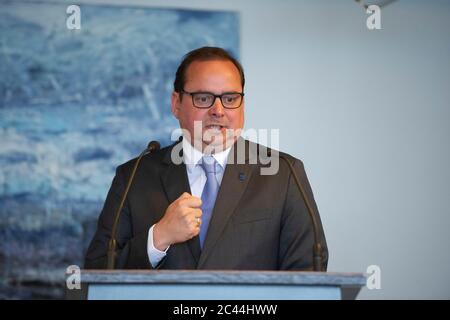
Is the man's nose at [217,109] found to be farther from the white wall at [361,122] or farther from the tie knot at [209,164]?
the white wall at [361,122]

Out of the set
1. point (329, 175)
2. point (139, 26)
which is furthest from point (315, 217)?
point (139, 26)

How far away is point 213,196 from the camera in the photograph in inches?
104

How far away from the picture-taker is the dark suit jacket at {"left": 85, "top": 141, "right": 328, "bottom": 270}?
2.53 meters

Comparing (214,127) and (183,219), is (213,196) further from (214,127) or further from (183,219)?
(183,219)

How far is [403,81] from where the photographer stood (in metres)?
4.55

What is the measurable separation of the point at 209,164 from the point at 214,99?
0.23 metres

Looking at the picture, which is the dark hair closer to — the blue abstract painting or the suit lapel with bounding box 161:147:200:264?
the suit lapel with bounding box 161:147:200:264

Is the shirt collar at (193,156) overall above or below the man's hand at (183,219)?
above

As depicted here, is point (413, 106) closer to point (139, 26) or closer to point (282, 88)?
point (282, 88)

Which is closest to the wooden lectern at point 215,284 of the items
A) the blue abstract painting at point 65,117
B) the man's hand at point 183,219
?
the man's hand at point 183,219

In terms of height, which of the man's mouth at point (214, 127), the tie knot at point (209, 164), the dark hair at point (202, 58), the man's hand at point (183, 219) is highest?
the dark hair at point (202, 58)

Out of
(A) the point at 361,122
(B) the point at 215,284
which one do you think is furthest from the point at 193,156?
(A) the point at 361,122

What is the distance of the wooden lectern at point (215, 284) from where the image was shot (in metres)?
1.86

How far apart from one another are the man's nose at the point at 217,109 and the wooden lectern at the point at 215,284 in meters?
0.90
